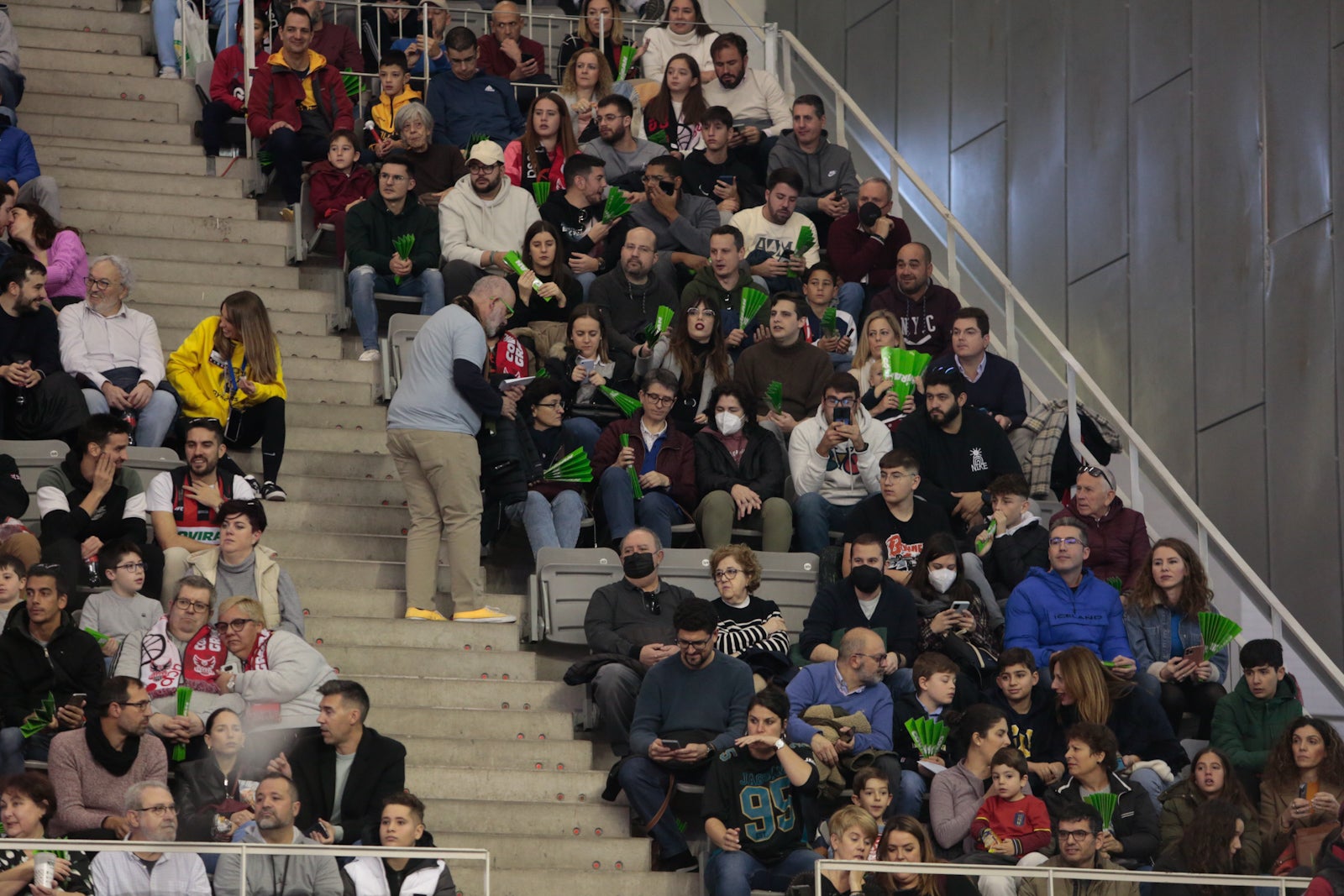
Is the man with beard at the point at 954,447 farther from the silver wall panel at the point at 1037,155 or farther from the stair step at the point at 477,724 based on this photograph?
the silver wall panel at the point at 1037,155

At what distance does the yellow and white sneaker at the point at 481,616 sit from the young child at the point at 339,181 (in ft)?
9.67

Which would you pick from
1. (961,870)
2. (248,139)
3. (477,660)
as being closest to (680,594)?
(477,660)

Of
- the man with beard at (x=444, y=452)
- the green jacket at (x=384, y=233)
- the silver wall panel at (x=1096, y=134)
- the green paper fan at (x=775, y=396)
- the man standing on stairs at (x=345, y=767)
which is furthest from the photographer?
the silver wall panel at (x=1096, y=134)

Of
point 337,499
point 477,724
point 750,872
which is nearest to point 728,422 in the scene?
point 337,499

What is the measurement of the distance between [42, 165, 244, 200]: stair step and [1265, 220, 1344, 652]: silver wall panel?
5481 millimetres

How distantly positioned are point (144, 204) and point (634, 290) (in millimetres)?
2692

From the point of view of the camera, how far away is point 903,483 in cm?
927

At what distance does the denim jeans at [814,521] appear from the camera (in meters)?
9.53

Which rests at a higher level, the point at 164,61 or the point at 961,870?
the point at 164,61

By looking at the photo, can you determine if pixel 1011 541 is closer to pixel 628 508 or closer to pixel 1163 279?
pixel 628 508

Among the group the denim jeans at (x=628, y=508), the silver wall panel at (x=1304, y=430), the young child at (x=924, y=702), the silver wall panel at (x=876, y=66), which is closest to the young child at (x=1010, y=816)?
the young child at (x=924, y=702)

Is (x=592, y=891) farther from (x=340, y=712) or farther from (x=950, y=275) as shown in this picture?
(x=950, y=275)

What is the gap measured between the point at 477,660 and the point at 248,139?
14.1 feet

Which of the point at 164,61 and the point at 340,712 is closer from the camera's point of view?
the point at 340,712
